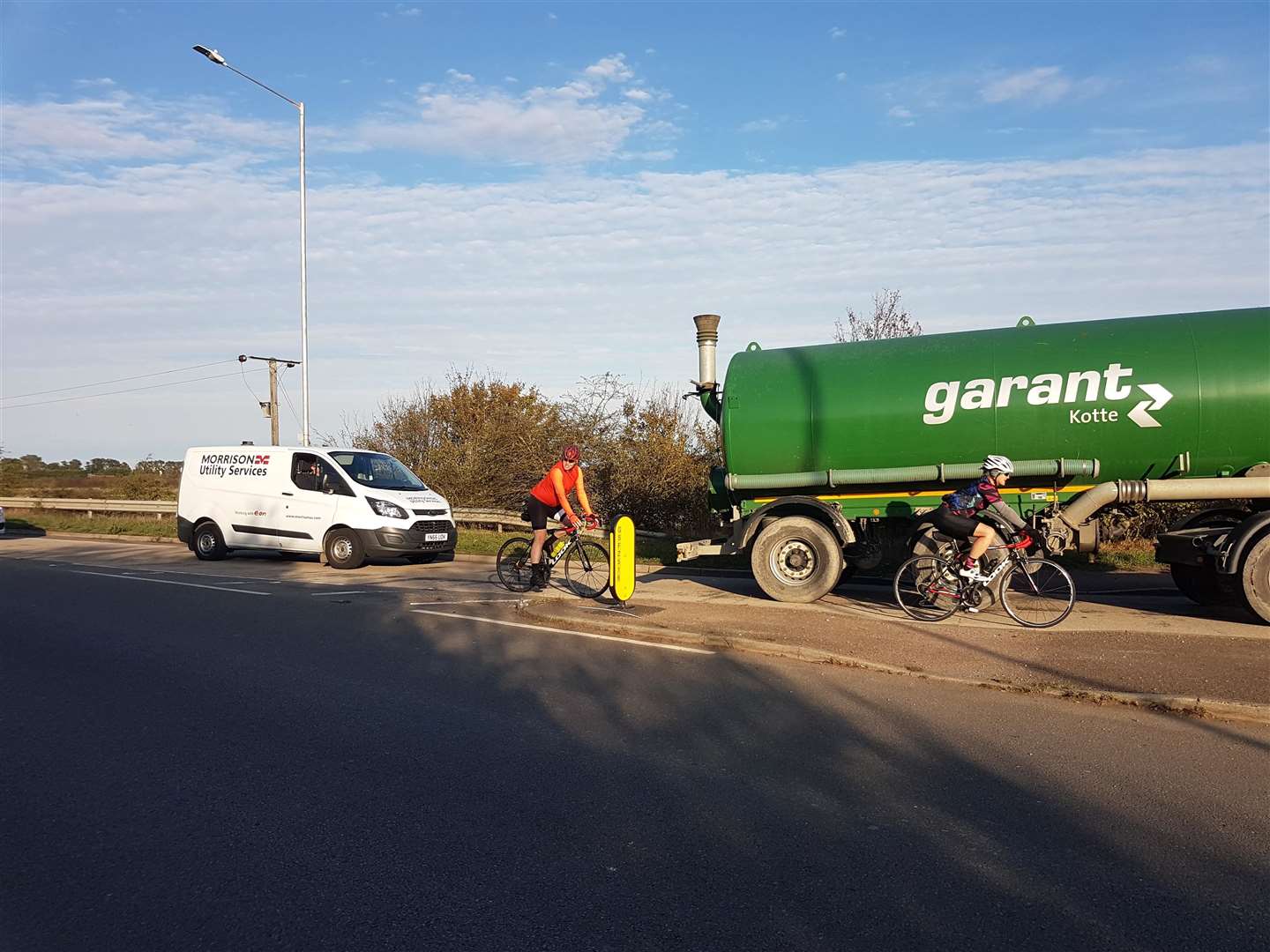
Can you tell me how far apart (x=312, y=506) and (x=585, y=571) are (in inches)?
266

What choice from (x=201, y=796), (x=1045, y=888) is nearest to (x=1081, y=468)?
(x=1045, y=888)

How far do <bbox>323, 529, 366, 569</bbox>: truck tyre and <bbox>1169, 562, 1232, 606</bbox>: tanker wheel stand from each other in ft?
38.3

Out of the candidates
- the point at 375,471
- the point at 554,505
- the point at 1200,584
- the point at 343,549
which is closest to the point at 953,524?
the point at 1200,584

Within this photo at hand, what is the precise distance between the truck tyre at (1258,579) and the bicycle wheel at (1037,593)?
1526 mm

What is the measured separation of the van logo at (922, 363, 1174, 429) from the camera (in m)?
10.4

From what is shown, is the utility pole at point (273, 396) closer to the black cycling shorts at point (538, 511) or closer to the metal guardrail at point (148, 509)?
the metal guardrail at point (148, 509)

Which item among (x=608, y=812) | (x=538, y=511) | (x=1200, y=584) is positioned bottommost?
(x=608, y=812)

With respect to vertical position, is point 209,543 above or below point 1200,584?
above

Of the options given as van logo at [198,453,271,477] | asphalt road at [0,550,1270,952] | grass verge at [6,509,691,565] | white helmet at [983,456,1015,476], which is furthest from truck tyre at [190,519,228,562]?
white helmet at [983,456,1015,476]

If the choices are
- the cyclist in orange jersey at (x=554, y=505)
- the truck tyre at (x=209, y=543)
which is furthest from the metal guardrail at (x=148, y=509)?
the cyclist in orange jersey at (x=554, y=505)

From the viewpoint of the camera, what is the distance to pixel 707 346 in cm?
1338

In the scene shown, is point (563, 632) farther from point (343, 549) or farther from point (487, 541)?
point (487, 541)

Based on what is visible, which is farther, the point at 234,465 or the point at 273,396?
the point at 273,396

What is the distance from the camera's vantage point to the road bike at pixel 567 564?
12.6m
